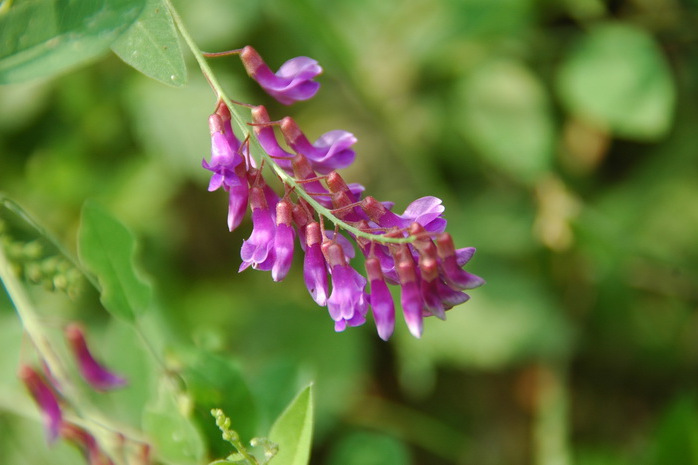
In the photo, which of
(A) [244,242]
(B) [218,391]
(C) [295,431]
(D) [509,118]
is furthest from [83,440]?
(D) [509,118]

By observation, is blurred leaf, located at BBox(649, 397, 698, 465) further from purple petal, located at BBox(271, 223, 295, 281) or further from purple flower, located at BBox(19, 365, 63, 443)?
purple flower, located at BBox(19, 365, 63, 443)

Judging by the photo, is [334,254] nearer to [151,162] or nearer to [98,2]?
[98,2]

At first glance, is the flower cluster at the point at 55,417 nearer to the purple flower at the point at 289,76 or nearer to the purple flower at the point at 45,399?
the purple flower at the point at 45,399

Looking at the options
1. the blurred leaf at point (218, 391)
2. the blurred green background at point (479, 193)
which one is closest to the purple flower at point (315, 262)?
the blurred leaf at point (218, 391)

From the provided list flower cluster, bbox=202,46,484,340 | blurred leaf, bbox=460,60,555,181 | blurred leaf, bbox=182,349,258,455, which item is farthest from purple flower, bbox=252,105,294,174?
blurred leaf, bbox=460,60,555,181

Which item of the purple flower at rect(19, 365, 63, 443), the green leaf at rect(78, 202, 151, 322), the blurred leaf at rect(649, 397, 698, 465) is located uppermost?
the green leaf at rect(78, 202, 151, 322)

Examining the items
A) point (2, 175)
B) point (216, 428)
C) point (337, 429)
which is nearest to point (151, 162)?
point (2, 175)

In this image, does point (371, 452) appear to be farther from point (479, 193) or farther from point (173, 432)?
point (479, 193)
